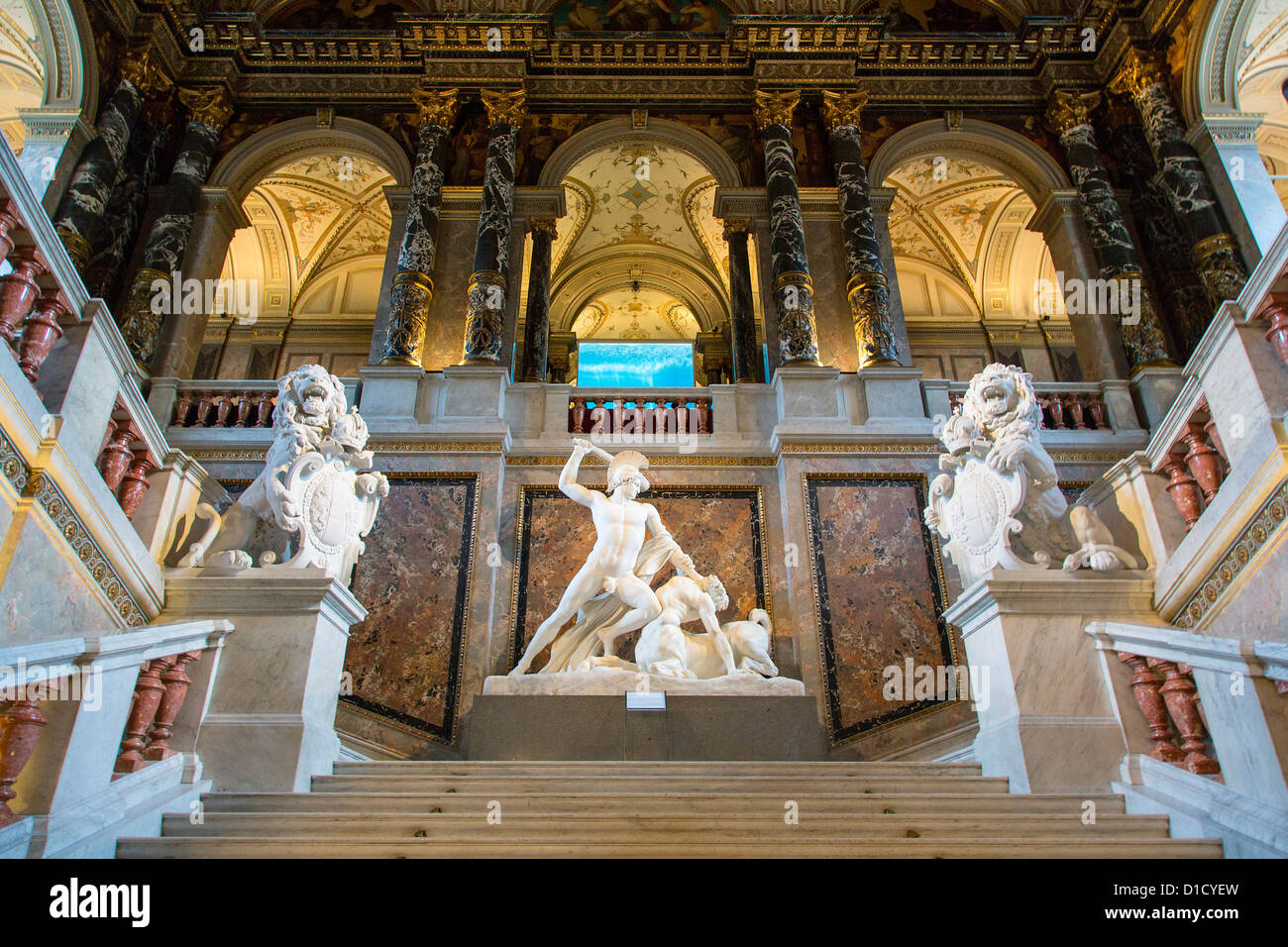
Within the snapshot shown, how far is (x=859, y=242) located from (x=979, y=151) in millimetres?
2996

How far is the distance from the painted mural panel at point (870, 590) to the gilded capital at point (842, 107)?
5.19 metres

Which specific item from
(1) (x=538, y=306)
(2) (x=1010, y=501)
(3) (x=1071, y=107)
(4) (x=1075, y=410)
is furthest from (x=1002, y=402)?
(3) (x=1071, y=107)

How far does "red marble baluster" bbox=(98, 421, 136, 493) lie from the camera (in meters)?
4.43

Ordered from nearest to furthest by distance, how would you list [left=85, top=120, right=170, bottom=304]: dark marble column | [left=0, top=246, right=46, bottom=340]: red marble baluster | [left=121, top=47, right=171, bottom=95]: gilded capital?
[left=0, top=246, right=46, bottom=340]: red marble baluster, [left=85, top=120, right=170, bottom=304]: dark marble column, [left=121, top=47, right=171, bottom=95]: gilded capital

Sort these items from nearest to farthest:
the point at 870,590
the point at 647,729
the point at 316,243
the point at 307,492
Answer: the point at 307,492
the point at 647,729
the point at 870,590
the point at 316,243

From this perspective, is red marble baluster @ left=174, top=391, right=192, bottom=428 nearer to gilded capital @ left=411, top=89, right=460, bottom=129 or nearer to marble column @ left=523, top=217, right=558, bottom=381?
marble column @ left=523, top=217, right=558, bottom=381

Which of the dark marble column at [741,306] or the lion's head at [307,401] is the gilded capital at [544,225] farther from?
the lion's head at [307,401]

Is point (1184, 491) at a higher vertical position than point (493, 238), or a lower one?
lower

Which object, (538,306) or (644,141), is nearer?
(538,306)

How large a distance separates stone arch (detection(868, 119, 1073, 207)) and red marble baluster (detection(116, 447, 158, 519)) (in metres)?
9.30

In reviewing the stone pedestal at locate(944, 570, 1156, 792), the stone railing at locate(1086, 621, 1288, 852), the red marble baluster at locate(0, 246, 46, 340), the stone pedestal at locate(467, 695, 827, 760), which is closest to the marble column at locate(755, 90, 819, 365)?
the stone pedestal at locate(467, 695, 827, 760)

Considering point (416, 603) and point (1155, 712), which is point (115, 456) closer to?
point (416, 603)

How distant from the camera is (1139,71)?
10.9 meters

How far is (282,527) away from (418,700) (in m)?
2.86
